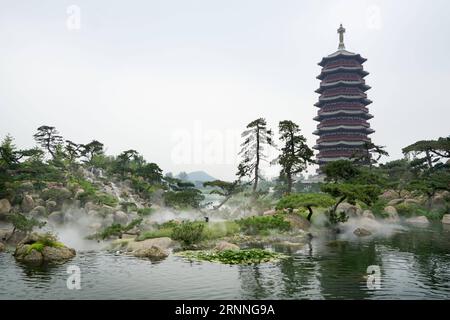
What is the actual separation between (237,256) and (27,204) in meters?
26.1

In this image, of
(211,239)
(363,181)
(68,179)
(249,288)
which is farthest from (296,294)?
(68,179)

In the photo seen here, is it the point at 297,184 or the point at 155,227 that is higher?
the point at 297,184

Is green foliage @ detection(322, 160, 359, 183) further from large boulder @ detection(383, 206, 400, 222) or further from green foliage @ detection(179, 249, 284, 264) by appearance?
green foliage @ detection(179, 249, 284, 264)

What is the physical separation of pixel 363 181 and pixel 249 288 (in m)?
34.0

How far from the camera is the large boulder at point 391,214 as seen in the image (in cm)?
4409

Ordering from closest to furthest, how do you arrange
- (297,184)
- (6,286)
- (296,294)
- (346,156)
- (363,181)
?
(296,294) → (6,286) → (363,181) → (346,156) → (297,184)

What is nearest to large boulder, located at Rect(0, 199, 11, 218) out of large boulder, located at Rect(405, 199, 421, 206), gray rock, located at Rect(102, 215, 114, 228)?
gray rock, located at Rect(102, 215, 114, 228)

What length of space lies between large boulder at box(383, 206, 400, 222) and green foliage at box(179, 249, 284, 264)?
27.0 m

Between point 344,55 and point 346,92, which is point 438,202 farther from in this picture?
point 344,55

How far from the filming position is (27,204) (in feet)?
123

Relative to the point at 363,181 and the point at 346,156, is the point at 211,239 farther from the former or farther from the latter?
the point at 346,156


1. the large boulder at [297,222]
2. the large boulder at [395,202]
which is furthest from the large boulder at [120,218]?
the large boulder at [395,202]

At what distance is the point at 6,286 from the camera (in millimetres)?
15555

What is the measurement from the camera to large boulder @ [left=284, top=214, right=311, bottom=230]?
33.6m
